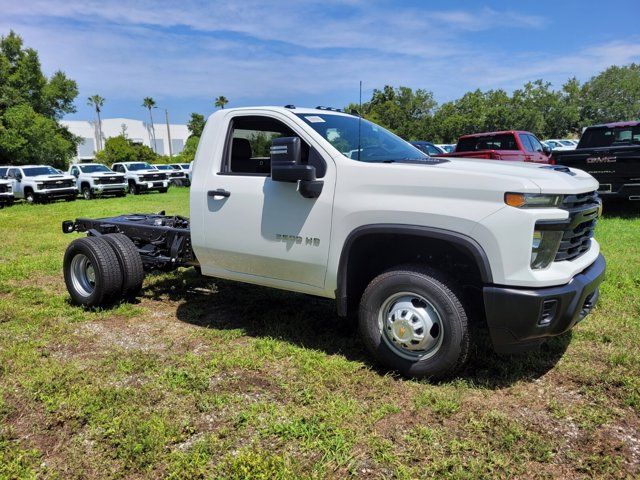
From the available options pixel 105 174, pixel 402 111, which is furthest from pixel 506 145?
pixel 402 111

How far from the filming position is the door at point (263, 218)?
3859mm

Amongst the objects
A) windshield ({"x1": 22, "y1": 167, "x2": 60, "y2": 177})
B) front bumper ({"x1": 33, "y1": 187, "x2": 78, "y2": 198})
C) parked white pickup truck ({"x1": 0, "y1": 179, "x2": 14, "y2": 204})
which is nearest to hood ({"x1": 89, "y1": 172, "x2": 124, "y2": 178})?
windshield ({"x1": 22, "y1": 167, "x2": 60, "y2": 177})

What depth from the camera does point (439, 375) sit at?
11.5 ft

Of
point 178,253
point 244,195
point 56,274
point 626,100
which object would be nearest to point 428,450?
point 244,195

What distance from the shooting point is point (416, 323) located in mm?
3477

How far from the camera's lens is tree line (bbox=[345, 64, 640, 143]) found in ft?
187

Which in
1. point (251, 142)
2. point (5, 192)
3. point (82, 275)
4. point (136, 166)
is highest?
point (251, 142)

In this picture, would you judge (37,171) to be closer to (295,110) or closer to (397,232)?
(295,110)

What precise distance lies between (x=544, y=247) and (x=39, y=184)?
21.1 m

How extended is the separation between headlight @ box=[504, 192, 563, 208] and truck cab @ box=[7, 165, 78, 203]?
2097cm

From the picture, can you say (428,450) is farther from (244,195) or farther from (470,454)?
(244,195)

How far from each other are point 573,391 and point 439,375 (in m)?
0.91

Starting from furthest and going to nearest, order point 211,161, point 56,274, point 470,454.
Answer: point 56,274 → point 211,161 → point 470,454

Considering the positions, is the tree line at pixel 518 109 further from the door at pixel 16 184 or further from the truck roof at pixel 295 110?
the truck roof at pixel 295 110
